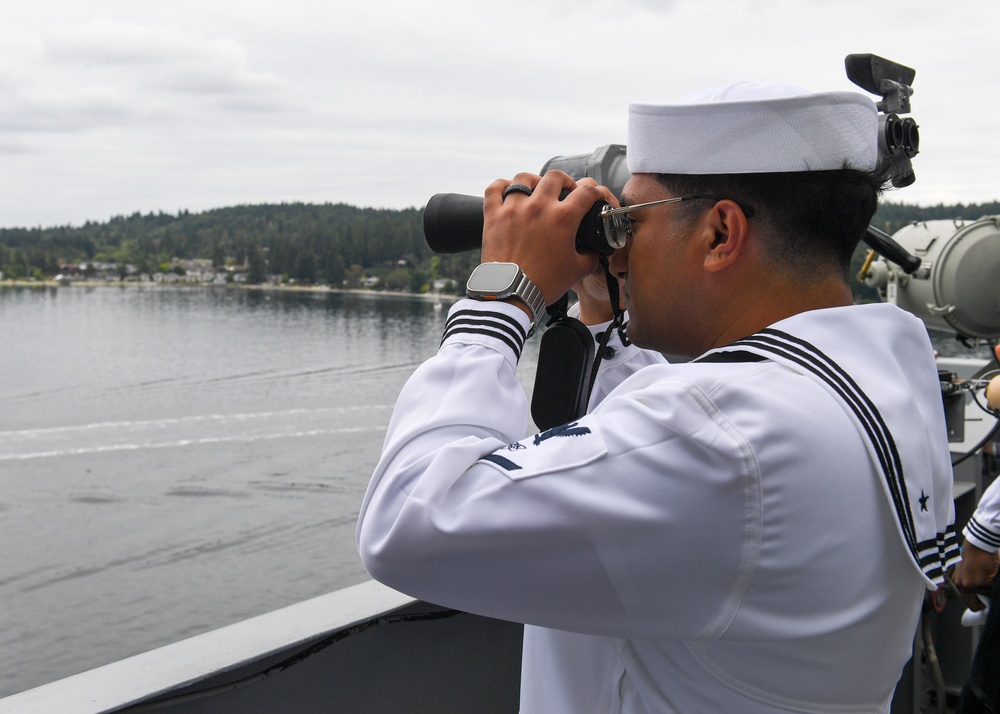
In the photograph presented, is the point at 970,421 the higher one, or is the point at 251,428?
the point at 970,421

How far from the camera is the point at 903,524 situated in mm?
898

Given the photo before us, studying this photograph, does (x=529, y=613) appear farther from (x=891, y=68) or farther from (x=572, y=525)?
(x=891, y=68)

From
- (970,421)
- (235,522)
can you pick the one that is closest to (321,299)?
(235,522)

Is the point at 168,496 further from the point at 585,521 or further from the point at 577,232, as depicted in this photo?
the point at 585,521

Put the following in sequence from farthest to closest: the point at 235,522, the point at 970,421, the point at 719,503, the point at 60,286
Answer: the point at 60,286, the point at 235,522, the point at 970,421, the point at 719,503

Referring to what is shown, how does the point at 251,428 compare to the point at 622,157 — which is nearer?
the point at 622,157

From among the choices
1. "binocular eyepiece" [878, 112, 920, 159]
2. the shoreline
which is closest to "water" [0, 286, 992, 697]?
"binocular eyepiece" [878, 112, 920, 159]

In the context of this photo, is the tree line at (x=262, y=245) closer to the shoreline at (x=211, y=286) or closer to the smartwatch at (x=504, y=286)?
the shoreline at (x=211, y=286)

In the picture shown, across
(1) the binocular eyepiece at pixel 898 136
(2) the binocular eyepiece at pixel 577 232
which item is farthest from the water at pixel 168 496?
(1) the binocular eyepiece at pixel 898 136

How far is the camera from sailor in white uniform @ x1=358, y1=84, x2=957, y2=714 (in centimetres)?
84

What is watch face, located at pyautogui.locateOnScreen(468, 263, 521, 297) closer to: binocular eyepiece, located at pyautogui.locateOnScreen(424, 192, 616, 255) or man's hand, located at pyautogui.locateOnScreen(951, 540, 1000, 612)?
binocular eyepiece, located at pyautogui.locateOnScreen(424, 192, 616, 255)

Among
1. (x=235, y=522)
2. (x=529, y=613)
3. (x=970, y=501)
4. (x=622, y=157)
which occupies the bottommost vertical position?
(x=235, y=522)

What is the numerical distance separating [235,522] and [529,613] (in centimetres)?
2280

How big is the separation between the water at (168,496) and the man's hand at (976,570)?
678 inches
